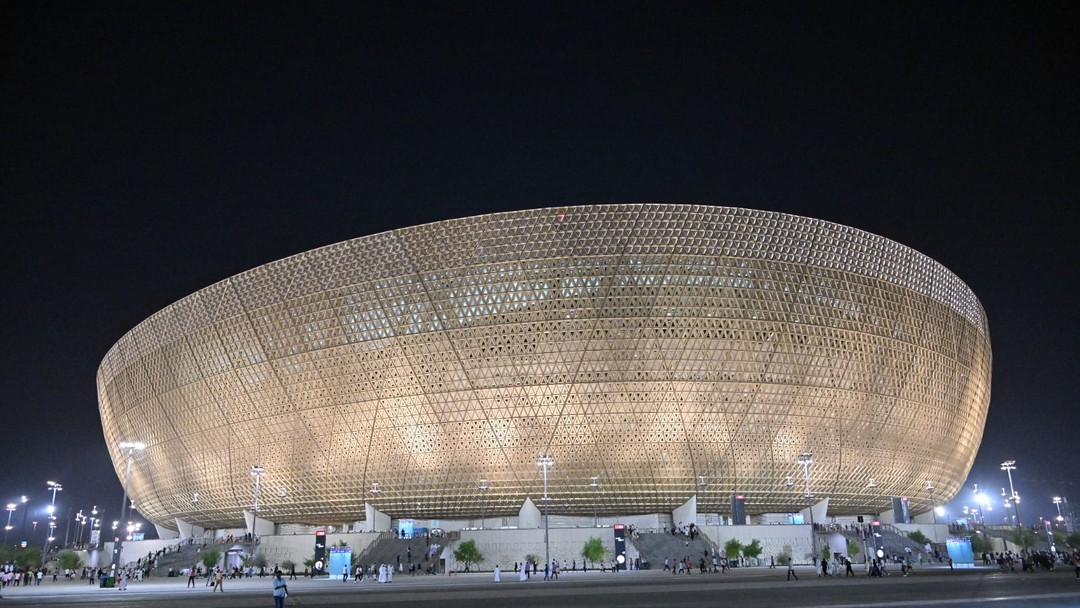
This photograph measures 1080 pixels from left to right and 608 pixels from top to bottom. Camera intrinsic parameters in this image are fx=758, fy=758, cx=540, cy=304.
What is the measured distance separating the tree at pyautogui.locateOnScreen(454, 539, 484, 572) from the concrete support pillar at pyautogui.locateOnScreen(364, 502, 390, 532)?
35.0ft

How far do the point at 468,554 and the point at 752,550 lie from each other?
14.2m

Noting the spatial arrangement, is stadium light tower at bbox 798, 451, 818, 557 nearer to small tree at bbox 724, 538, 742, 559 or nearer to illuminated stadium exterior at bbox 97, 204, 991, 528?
illuminated stadium exterior at bbox 97, 204, 991, 528

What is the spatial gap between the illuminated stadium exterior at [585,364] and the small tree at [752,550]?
16.5 feet

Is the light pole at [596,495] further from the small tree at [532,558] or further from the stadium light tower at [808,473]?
the stadium light tower at [808,473]

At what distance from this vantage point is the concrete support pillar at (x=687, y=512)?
42469mm

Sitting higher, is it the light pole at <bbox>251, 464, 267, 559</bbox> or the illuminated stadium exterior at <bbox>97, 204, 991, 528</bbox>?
the illuminated stadium exterior at <bbox>97, 204, 991, 528</bbox>

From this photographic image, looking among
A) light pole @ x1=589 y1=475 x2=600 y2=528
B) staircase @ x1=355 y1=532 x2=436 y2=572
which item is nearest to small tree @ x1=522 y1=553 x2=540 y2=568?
staircase @ x1=355 y1=532 x2=436 y2=572

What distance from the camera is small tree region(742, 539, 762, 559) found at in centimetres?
3816

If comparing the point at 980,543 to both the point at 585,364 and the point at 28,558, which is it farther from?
the point at 28,558

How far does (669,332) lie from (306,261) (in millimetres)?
21772

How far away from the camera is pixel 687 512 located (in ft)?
141

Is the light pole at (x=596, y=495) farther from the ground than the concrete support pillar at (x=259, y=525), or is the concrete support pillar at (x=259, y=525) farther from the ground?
the light pole at (x=596, y=495)

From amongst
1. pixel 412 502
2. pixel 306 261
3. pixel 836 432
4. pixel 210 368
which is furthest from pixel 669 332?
pixel 210 368

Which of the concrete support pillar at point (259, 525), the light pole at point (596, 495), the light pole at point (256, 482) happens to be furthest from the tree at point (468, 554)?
the concrete support pillar at point (259, 525)
